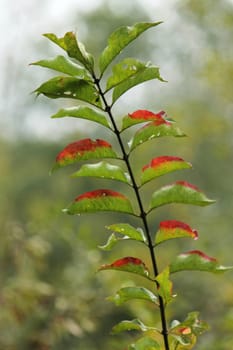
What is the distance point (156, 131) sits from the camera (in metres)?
0.77

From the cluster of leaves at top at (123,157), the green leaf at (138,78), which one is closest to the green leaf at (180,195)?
the cluster of leaves at top at (123,157)

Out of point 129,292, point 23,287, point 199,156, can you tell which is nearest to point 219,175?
point 199,156

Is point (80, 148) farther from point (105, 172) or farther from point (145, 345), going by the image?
point (145, 345)

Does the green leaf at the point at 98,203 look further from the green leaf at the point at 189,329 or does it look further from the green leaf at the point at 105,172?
the green leaf at the point at 189,329

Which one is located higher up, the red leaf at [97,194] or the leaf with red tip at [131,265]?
the red leaf at [97,194]

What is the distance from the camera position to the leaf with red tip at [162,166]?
77 centimetres

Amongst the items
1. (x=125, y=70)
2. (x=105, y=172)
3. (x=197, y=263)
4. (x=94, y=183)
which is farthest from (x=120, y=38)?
(x=94, y=183)

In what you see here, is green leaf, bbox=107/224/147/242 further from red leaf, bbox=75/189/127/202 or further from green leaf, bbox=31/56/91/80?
green leaf, bbox=31/56/91/80

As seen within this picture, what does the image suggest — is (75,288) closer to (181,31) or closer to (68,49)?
(68,49)

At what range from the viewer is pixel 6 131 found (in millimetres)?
8648

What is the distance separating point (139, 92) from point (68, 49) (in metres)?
9.10

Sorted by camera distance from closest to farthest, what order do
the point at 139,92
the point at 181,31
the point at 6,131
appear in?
the point at 181,31 < the point at 6,131 < the point at 139,92

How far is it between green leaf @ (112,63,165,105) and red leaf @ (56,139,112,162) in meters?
0.04

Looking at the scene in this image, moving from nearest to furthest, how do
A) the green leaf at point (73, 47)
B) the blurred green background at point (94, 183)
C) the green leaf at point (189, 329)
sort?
the green leaf at point (73, 47) < the green leaf at point (189, 329) < the blurred green background at point (94, 183)
